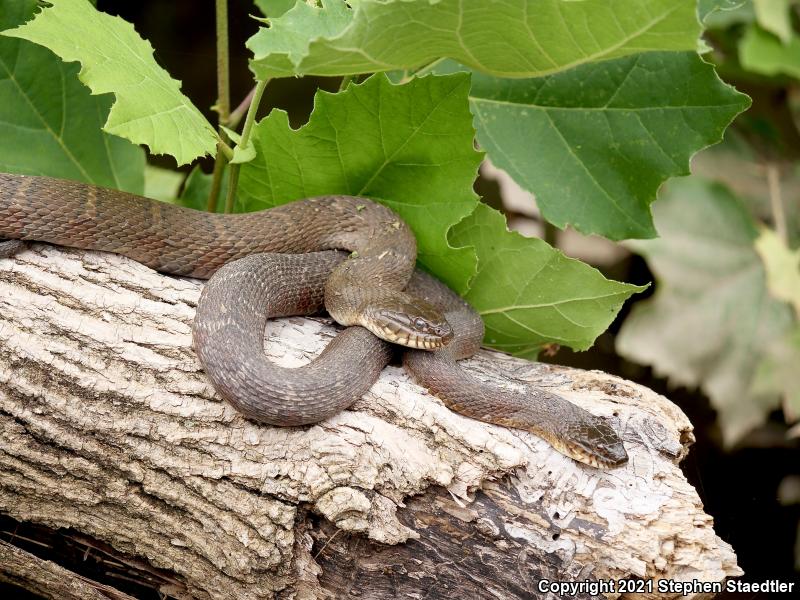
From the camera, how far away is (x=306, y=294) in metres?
→ 2.69

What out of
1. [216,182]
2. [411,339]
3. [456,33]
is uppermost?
[456,33]

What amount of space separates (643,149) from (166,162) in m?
3.36

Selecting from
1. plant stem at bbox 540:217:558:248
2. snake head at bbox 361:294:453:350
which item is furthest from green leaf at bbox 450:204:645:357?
plant stem at bbox 540:217:558:248

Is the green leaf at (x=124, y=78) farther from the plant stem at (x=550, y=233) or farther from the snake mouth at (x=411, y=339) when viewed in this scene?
the plant stem at (x=550, y=233)

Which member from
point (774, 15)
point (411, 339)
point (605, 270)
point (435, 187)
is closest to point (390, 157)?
point (435, 187)

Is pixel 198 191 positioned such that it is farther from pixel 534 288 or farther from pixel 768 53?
pixel 768 53

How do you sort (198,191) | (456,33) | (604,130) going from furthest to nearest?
1. (198,191)
2. (604,130)
3. (456,33)

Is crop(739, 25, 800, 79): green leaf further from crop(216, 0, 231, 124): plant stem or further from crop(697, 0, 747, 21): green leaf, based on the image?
crop(216, 0, 231, 124): plant stem

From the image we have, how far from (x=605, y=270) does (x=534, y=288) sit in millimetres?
2871

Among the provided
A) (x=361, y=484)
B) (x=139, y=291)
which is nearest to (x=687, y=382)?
(x=361, y=484)

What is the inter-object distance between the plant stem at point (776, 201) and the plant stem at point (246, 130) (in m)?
3.21

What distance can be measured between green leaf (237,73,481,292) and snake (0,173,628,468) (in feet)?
0.23

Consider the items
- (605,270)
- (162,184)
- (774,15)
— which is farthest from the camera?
(605,270)

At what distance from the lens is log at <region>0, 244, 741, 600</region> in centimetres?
212
